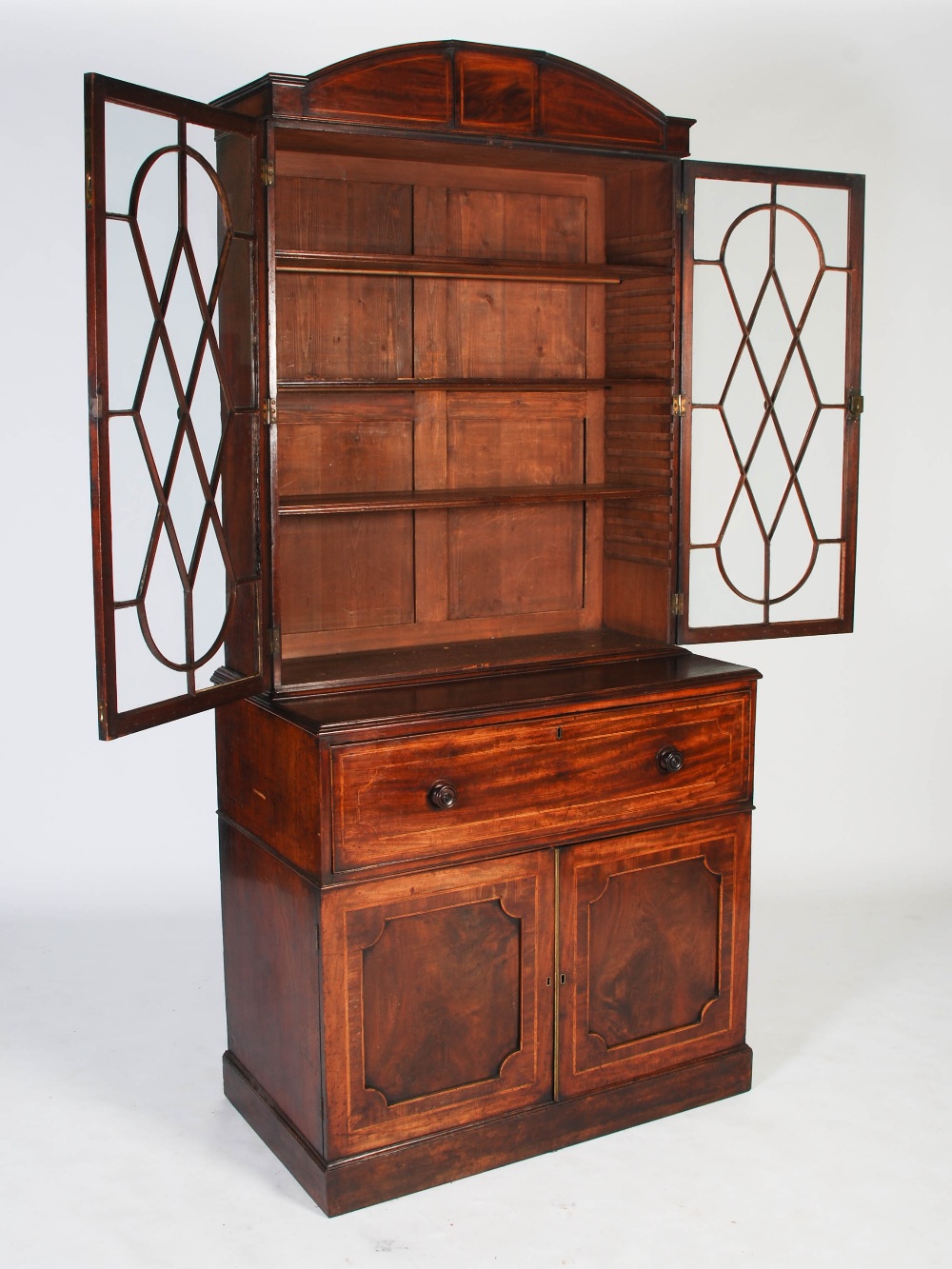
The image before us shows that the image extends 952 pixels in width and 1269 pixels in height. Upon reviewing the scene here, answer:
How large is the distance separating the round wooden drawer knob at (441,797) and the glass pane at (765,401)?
34.9 inches

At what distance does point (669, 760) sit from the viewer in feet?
10.7

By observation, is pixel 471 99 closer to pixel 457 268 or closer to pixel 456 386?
pixel 457 268

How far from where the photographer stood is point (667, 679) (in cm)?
329

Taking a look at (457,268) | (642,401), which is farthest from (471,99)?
(642,401)

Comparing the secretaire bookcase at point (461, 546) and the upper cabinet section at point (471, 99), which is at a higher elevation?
the upper cabinet section at point (471, 99)

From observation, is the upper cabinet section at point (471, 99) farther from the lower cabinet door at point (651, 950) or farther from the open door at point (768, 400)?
the lower cabinet door at point (651, 950)

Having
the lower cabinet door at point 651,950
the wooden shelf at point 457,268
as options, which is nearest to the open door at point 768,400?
the wooden shelf at point 457,268

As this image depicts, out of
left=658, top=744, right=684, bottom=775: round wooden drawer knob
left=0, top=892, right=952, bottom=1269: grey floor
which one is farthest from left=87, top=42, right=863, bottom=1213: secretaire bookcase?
left=0, top=892, right=952, bottom=1269: grey floor

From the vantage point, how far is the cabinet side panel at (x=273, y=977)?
2986 millimetres

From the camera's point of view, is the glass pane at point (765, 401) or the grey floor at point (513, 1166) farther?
the glass pane at point (765, 401)

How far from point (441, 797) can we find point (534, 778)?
0.78 ft

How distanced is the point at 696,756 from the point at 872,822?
6.26 feet

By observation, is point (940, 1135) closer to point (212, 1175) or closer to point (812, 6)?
point (212, 1175)

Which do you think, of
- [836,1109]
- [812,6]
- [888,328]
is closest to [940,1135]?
[836,1109]
